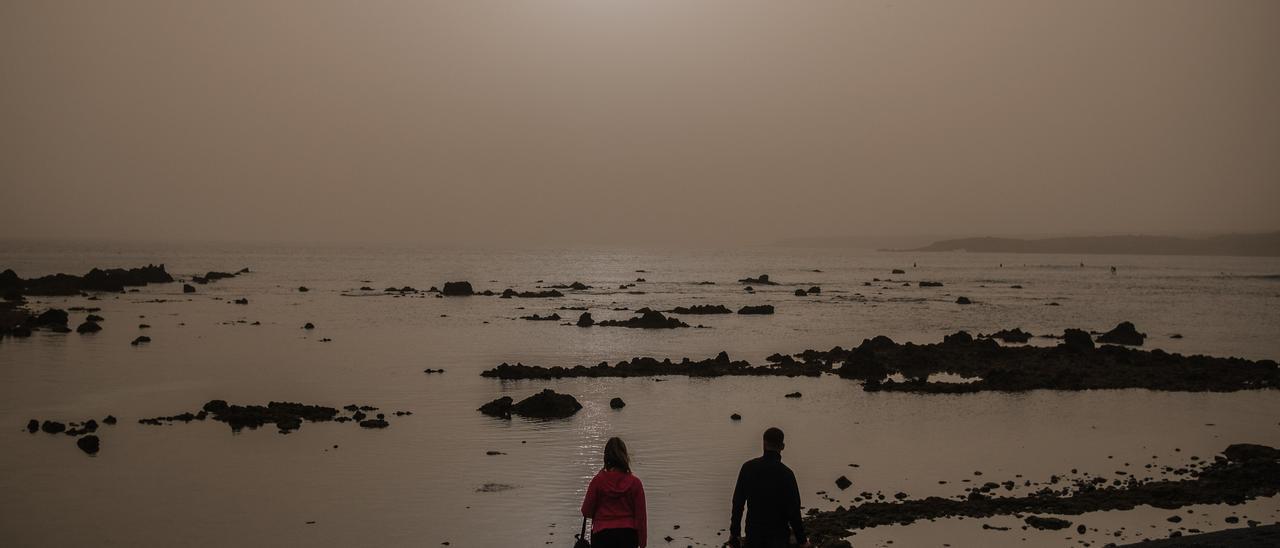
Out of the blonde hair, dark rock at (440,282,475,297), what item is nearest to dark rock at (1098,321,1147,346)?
the blonde hair

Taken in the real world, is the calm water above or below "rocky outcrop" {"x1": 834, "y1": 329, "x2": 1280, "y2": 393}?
below

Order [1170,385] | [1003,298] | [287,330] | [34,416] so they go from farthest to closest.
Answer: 1. [1003,298]
2. [287,330]
3. [1170,385]
4. [34,416]

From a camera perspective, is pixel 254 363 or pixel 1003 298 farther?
pixel 1003 298

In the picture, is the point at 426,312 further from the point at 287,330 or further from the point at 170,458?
the point at 170,458

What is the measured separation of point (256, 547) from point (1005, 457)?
56.4 feet

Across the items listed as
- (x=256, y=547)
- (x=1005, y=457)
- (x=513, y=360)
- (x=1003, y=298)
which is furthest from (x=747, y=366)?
(x=1003, y=298)

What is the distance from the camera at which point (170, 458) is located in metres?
24.0

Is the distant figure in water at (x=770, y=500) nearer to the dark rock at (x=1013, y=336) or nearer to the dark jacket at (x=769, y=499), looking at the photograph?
the dark jacket at (x=769, y=499)

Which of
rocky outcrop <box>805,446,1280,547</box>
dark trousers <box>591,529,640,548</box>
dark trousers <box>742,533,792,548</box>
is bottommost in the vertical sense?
rocky outcrop <box>805,446,1280,547</box>

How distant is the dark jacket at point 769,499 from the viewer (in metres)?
9.69

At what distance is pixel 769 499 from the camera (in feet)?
31.8

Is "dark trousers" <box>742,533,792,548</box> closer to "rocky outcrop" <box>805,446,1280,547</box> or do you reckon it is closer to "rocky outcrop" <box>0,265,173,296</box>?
"rocky outcrop" <box>805,446,1280,547</box>

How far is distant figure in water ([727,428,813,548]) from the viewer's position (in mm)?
9688

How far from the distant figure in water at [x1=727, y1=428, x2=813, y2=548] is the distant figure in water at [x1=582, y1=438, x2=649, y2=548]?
0.99m
